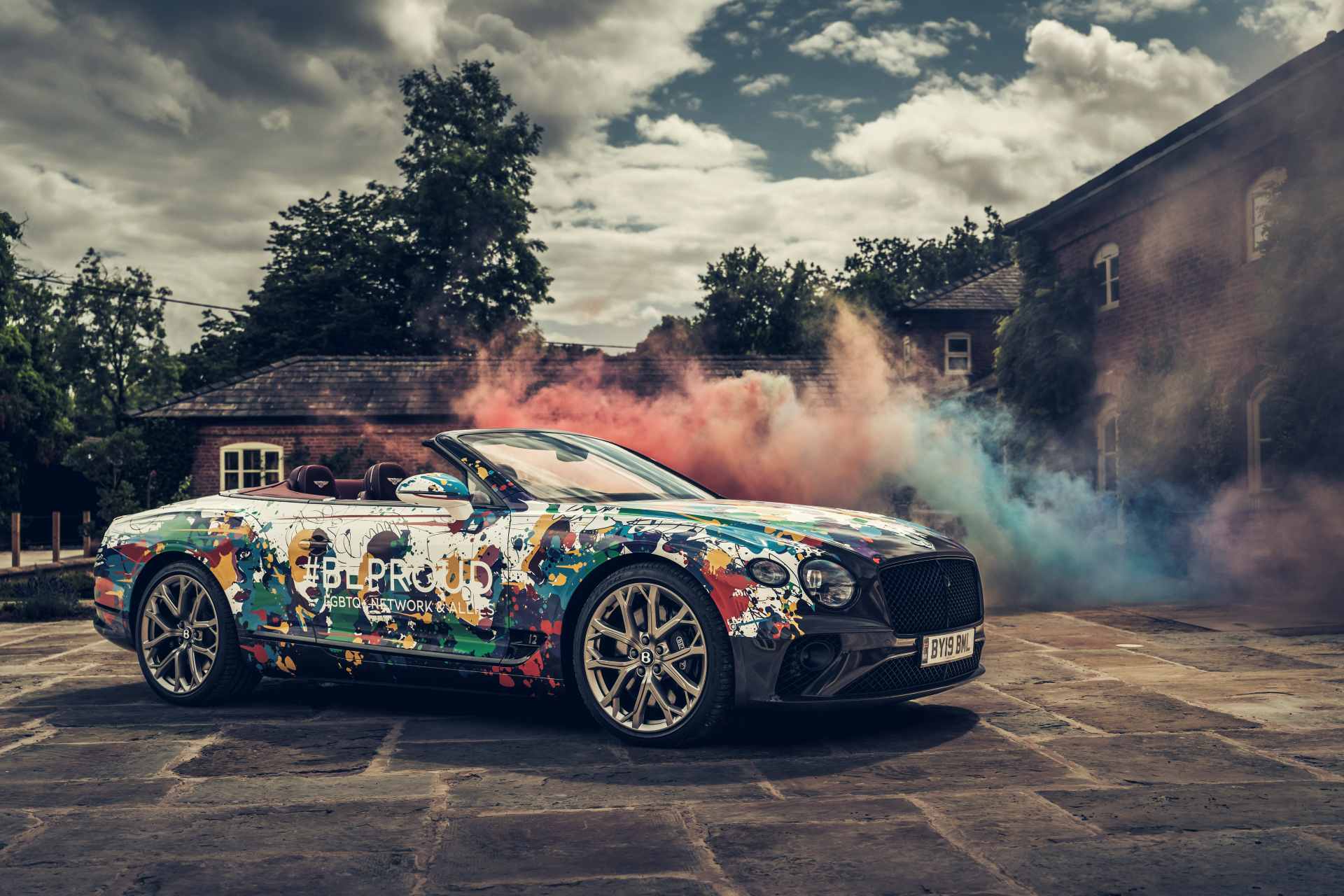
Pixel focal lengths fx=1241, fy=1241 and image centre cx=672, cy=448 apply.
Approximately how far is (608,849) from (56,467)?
38.7 m

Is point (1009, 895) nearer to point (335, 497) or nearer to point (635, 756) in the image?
point (635, 756)

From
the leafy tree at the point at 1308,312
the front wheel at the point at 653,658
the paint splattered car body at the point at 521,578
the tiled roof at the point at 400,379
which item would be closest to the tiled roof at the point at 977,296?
the tiled roof at the point at 400,379

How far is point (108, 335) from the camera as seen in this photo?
54375 millimetres

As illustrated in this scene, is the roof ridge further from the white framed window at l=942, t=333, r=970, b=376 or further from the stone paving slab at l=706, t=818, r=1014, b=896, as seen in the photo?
the stone paving slab at l=706, t=818, r=1014, b=896

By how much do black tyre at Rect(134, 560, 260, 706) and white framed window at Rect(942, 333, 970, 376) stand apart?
3384 centimetres

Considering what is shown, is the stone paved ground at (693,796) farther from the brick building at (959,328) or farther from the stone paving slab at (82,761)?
the brick building at (959,328)

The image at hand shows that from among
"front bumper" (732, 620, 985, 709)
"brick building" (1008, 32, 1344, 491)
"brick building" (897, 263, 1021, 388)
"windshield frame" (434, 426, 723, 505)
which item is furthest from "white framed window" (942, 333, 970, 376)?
"front bumper" (732, 620, 985, 709)

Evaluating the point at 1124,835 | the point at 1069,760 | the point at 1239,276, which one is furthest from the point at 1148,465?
the point at 1124,835

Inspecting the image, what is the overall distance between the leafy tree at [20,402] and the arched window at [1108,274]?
3113 centimetres

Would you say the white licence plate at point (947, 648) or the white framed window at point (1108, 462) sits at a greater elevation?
the white framed window at point (1108, 462)

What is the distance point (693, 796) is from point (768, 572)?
3.39ft

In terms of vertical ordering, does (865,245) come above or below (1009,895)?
above

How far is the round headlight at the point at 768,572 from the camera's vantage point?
513cm

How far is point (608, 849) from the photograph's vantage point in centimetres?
386
